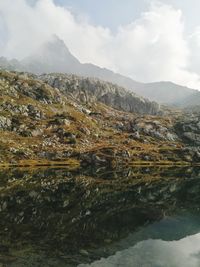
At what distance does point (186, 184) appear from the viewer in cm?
12388

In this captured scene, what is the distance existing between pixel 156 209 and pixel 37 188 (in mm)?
35607

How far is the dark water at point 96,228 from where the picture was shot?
41.9m

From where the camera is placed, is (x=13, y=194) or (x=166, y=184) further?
(x=166, y=184)

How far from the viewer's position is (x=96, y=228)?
182 ft

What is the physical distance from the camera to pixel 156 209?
77375 millimetres

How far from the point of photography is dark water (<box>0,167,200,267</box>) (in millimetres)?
41938

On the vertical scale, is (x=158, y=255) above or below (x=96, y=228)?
below

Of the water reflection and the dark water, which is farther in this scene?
the dark water

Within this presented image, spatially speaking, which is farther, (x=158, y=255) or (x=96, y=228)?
(x=96, y=228)

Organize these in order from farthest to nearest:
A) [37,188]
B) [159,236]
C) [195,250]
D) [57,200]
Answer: [37,188], [57,200], [159,236], [195,250]

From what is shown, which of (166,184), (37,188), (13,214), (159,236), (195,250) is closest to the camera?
(195,250)

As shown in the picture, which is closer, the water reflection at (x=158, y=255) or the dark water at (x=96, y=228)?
the water reflection at (x=158, y=255)

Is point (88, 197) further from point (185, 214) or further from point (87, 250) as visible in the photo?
point (87, 250)

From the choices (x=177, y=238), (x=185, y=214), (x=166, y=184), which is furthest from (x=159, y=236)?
(x=166, y=184)
